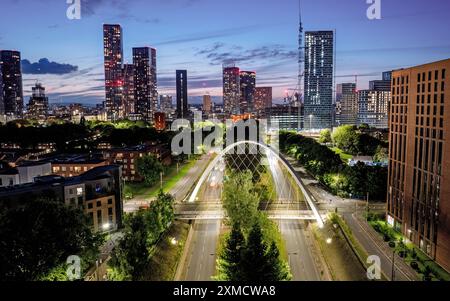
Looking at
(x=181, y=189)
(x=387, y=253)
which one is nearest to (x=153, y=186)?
(x=181, y=189)

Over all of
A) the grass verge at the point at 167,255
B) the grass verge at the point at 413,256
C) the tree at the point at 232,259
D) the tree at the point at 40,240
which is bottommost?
the grass verge at the point at 413,256

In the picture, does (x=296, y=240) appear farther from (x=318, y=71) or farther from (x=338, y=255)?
(x=318, y=71)

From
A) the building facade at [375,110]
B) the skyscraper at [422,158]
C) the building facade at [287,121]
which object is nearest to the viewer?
the skyscraper at [422,158]

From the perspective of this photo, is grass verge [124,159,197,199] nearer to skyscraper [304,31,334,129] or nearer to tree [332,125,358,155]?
tree [332,125,358,155]

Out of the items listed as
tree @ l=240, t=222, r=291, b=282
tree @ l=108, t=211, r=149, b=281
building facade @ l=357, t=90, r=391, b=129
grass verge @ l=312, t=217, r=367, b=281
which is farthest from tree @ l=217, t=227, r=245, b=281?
building facade @ l=357, t=90, r=391, b=129

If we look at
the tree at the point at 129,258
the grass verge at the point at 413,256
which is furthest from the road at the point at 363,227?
the tree at the point at 129,258

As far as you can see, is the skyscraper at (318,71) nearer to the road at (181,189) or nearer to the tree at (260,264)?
the road at (181,189)
